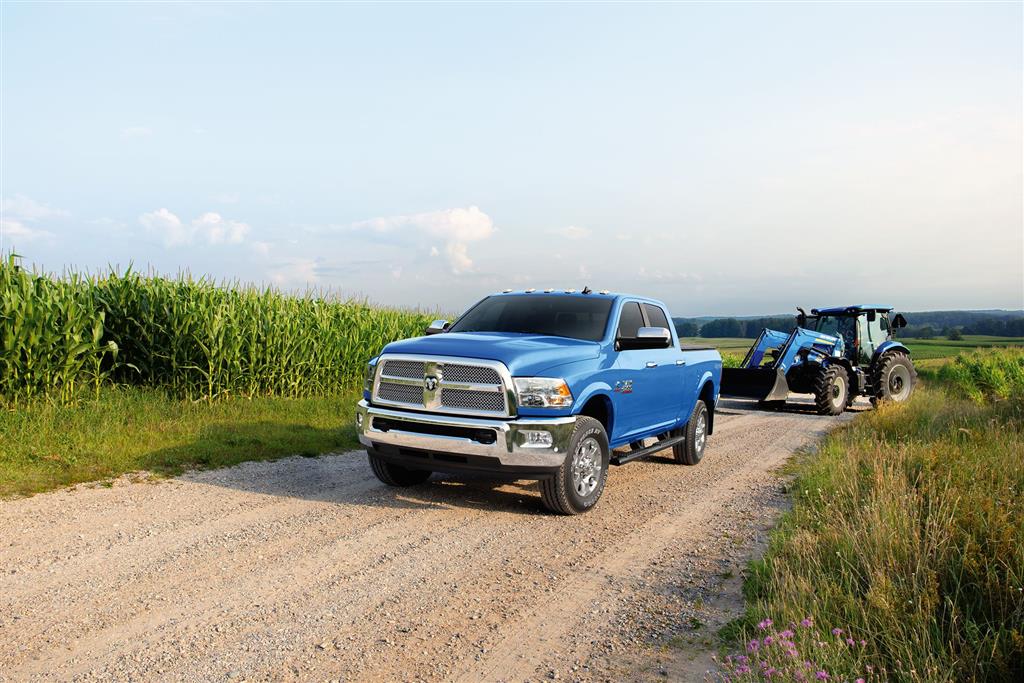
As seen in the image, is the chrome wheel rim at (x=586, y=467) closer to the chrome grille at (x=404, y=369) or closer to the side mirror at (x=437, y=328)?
the chrome grille at (x=404, y=369)

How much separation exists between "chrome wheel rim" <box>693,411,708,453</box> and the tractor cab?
36.7 ft

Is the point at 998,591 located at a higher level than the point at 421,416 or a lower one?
lower

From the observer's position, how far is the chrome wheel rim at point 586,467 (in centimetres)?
747

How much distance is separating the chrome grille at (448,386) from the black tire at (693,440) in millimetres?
3990

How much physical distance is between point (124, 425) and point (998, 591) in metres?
10.2

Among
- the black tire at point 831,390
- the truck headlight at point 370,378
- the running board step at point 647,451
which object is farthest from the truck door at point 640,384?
the black tire at point 831,390

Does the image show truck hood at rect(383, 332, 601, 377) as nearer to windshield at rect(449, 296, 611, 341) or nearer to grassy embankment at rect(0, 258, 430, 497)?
windshield at rect(449, 296, 611, 341)

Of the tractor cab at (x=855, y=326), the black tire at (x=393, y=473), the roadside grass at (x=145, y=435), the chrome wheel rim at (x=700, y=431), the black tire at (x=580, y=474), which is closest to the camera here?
the black tire at (x=580, y=474)

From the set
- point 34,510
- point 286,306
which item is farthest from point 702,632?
point 286,306

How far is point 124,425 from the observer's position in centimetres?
1070

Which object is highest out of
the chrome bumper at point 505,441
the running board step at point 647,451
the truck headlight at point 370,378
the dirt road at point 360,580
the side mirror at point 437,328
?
the side mirror at point 437,328

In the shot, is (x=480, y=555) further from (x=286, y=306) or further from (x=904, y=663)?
(x=286, y=306)

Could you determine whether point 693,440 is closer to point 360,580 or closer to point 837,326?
point 360,580

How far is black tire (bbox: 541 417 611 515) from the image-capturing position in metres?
7.29
